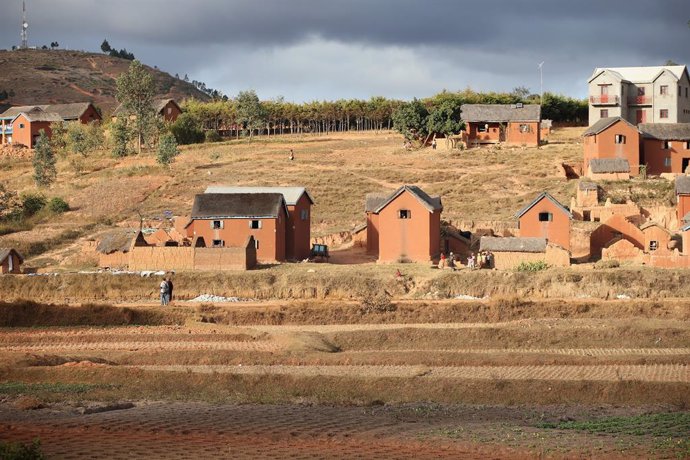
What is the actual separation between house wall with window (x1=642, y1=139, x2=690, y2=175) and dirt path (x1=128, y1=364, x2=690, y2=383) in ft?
128

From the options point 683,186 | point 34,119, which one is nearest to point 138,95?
point 34,119

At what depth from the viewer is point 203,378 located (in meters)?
30.3

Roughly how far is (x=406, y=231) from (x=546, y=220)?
696 cm

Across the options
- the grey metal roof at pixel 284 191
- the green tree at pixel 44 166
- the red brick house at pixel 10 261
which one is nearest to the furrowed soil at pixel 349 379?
the red brick house at pixel 10 261

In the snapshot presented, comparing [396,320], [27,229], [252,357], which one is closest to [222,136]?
[27,229]

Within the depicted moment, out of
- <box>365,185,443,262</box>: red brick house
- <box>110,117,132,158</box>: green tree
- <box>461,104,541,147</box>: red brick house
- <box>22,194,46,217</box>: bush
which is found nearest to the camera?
<box>365,185,443,262</box>: red brick house

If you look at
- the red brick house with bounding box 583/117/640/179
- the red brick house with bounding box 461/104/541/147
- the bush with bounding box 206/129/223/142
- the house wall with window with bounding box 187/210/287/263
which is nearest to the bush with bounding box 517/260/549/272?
the house wall with window with bounding box 187/210/287/263

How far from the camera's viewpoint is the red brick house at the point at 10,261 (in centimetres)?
5119

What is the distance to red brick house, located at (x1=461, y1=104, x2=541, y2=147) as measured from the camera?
8294 cm

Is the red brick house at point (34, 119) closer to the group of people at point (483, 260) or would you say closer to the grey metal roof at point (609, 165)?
the grey metal roof at point (609, 165)

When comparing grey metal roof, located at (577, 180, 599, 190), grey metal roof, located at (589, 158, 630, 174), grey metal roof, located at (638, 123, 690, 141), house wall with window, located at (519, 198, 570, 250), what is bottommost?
house wall with window, located at (519, 198, 570, 250)

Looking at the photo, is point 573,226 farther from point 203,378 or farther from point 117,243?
point 203,378

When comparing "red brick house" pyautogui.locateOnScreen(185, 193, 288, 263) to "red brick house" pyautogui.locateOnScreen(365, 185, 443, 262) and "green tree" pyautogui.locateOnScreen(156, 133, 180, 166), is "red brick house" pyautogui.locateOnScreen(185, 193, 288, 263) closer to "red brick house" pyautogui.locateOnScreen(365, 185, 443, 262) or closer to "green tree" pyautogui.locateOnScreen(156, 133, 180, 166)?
"red brick house" pyautogui.locateOnScreen(365, 185, 443, 262)

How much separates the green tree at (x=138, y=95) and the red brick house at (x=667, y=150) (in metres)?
42.3
